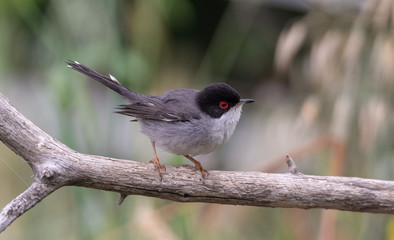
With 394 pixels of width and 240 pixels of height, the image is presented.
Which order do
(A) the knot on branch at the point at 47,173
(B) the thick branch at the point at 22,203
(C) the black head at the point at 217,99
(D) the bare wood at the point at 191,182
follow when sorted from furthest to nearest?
(C) the black head at the point at 217,99, (D) the bare wood at the point at 191,182, (A) the knot on branch at the point at 47,173, (B) the thick branch at the point at 22,203

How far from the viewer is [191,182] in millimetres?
2955

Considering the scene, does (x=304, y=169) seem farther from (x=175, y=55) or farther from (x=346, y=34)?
(x=175, y=55)

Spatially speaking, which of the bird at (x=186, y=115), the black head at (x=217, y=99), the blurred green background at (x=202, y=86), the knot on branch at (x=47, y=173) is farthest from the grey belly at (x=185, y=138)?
the knot on branch at (x=47, y=173)

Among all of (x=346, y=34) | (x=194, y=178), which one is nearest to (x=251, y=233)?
(x=346, y=34)

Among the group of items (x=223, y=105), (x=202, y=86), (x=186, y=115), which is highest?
(x=202, y=86)

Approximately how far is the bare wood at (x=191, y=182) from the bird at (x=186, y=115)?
31 cm

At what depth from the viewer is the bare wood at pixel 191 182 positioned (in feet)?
8.82

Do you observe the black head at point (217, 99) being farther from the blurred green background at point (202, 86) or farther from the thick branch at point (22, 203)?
the thick branch at point (22, 203)

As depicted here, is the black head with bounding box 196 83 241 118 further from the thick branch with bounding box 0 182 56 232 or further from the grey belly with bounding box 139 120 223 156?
the thick branch with bounding box 0 182 56 232

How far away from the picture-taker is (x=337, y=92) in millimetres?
4309

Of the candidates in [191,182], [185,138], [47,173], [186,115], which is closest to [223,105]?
[186,115]

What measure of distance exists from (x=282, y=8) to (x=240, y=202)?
161 inches

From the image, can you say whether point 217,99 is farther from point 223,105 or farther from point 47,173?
point 47,173

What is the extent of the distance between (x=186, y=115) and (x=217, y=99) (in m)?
0.24
